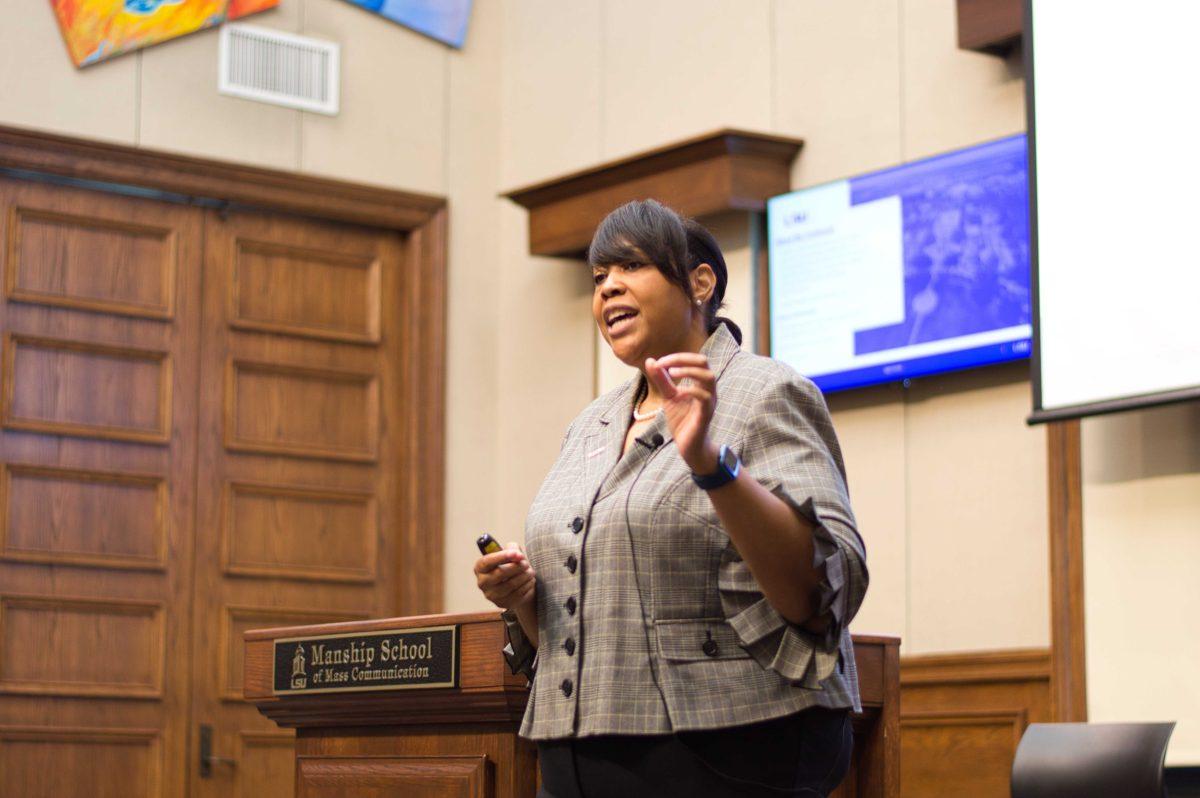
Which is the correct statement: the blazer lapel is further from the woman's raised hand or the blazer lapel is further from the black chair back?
the black chair back

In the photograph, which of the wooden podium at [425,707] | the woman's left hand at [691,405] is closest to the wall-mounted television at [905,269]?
the wooden podium at [425,707]

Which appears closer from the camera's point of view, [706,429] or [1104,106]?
[706,429]

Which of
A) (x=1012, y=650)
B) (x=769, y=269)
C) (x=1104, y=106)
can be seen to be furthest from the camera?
(x=769, y=269)

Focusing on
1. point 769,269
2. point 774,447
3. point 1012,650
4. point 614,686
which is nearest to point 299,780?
point 614,686

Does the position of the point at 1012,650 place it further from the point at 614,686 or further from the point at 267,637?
the point at 614,686

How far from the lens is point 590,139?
6320 mm

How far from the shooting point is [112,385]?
19.2ft

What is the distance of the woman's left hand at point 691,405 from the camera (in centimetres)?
167

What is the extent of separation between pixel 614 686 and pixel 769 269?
3.74m

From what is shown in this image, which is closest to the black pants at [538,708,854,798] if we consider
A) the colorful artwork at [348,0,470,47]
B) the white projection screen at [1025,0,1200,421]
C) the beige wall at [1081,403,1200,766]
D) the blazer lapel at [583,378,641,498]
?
the blazer lapel at [583,378,641,498]

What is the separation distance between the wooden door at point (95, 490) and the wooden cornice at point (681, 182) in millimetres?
1335

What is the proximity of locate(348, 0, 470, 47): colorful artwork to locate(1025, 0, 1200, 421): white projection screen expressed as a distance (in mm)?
2823

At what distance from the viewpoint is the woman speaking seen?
1748mm

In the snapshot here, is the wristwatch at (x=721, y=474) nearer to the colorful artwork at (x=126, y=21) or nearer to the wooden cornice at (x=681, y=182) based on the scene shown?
the wooden cornice at (x=681, y=182)
